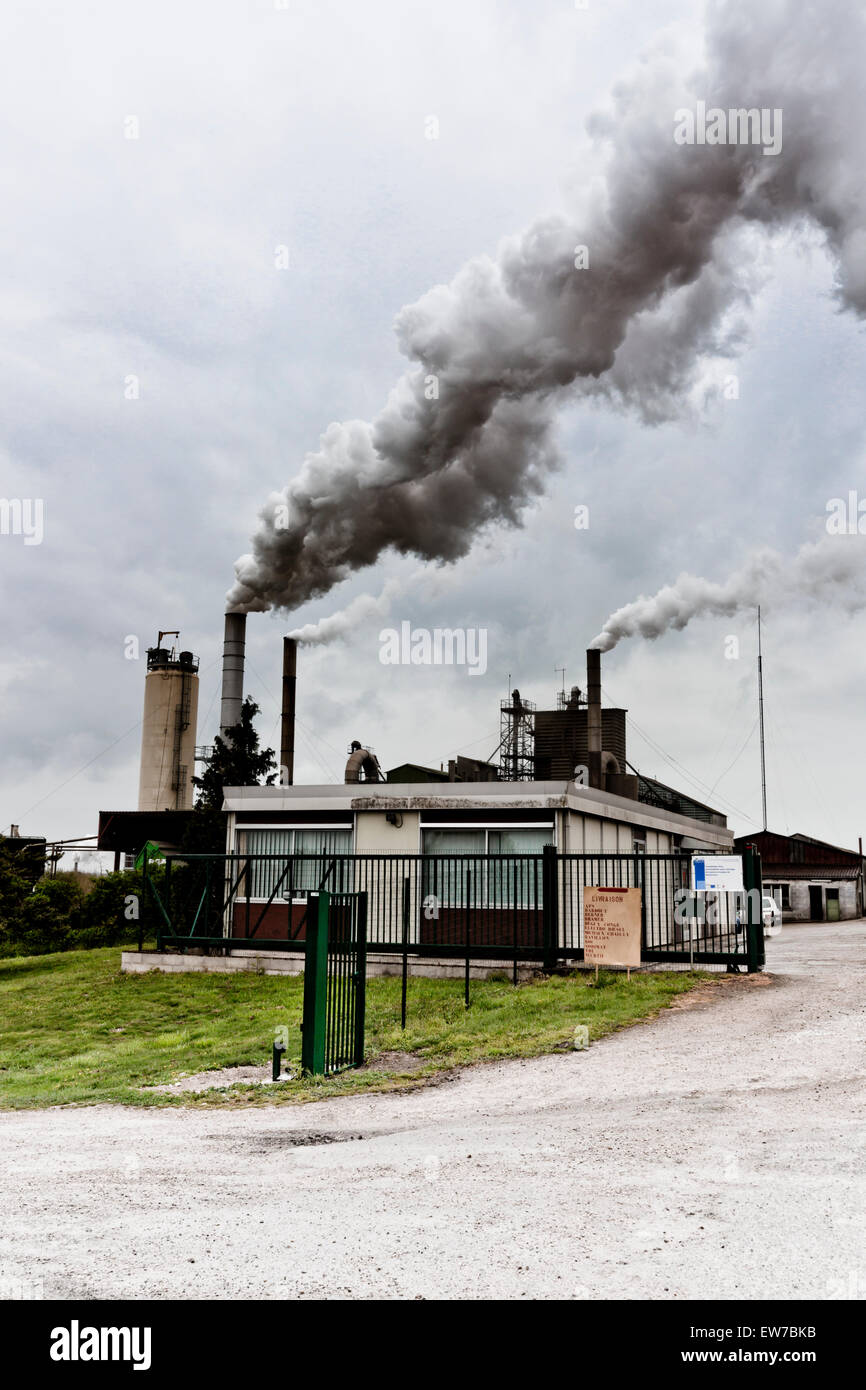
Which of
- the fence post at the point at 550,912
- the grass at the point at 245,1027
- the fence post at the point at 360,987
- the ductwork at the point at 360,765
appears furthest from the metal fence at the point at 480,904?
the ductwork at the point at 360,765

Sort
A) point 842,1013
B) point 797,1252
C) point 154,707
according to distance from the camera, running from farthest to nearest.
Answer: point 154,707, point 842,1013, point 797,1252

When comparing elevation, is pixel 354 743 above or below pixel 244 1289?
above

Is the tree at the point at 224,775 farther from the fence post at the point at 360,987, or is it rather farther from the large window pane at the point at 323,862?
the fence post at the point at 360,987

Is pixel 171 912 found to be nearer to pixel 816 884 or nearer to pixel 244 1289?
pixel 244 1289

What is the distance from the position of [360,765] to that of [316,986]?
16786 mm

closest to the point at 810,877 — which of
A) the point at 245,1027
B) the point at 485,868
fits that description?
the point at 485,868

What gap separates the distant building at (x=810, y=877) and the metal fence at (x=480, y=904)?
33.8 m

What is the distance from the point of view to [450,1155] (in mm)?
7453

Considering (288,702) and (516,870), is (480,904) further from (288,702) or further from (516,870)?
(288,702)

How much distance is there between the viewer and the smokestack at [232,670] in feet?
128

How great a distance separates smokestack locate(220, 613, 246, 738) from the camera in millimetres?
39062
